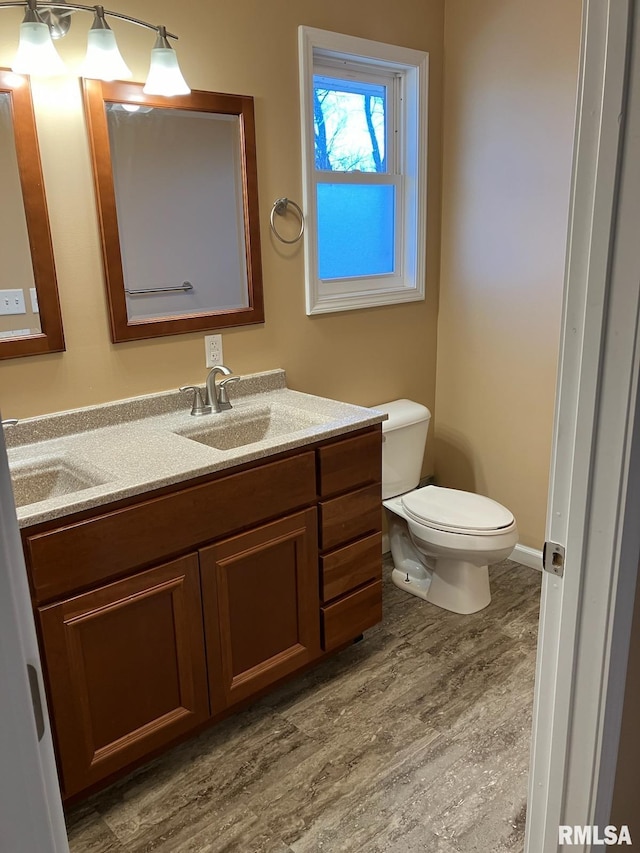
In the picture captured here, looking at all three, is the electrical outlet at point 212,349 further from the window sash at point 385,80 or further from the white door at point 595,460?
the white door at point 595,460

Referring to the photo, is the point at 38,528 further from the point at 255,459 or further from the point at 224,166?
the point at 224,166

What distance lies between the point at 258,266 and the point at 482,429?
4.38 ft

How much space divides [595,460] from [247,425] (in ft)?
4.90

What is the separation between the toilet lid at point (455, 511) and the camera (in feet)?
8.43

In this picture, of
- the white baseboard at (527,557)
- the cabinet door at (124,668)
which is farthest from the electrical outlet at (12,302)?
the white baseboard at (527,557)

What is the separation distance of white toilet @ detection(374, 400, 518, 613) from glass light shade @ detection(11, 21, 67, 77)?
5.42 ft

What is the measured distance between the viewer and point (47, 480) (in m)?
1.92

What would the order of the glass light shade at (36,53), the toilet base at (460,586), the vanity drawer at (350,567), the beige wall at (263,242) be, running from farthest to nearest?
the toilet base at (460,586), the vanity drawer at (350,567), the beige wall at (263,242), the glass light shade at (36,53)

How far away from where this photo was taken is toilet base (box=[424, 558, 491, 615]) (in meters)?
2.71

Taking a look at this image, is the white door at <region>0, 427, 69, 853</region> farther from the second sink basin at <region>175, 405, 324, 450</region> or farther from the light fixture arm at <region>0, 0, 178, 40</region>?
the light fixture arm at <region>0, 0, 178, 40</region>

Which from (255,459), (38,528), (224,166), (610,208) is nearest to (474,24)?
(224,166)

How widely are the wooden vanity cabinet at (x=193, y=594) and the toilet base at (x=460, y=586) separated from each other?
533 millimetres

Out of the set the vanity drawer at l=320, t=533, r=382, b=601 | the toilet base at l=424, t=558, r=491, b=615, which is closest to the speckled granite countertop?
the vanity drawer at l=320, t=533, r=382, b=601

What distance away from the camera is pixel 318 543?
2176mm
